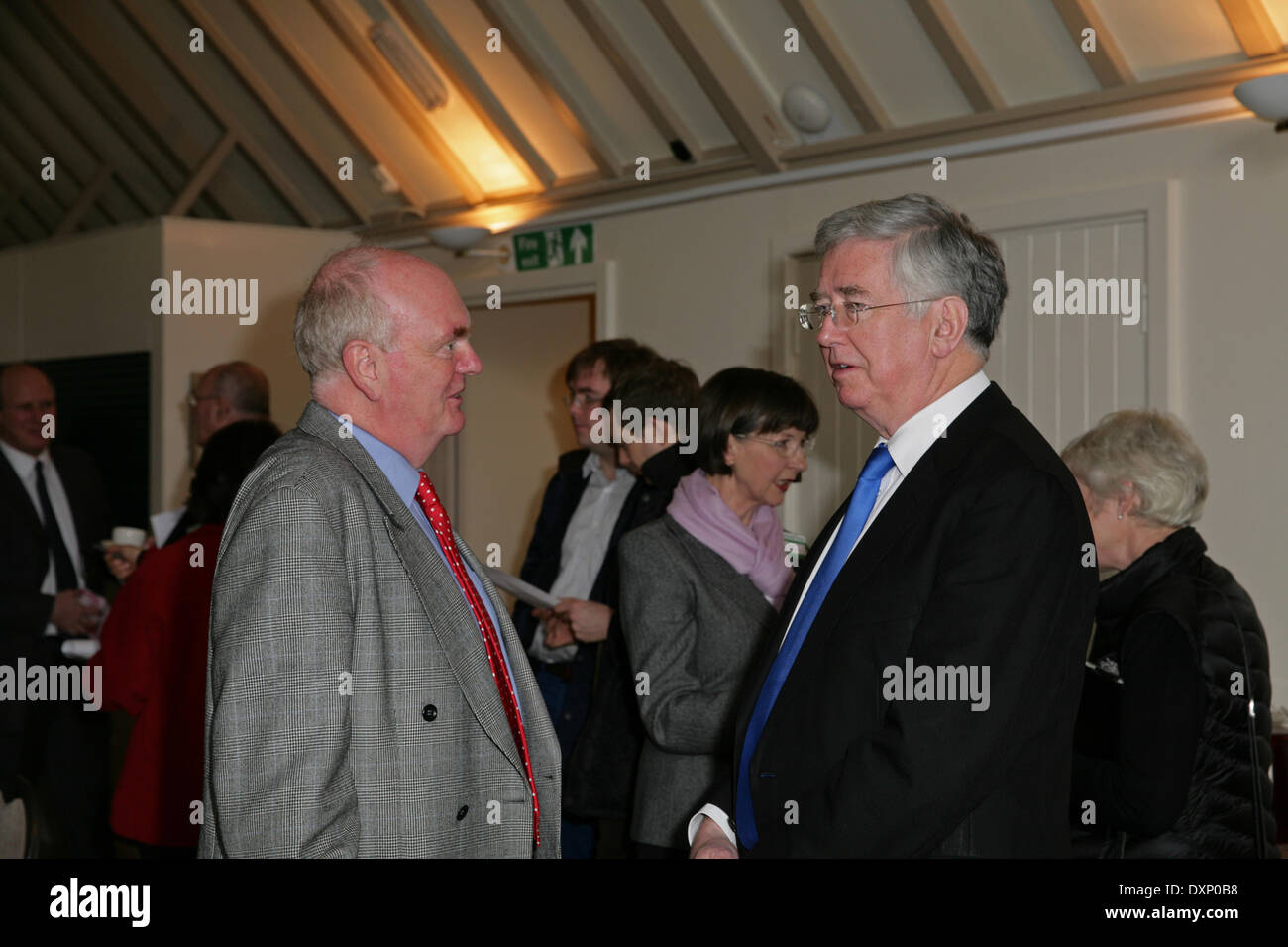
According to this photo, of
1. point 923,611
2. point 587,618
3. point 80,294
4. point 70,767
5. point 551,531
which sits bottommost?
point 70,767

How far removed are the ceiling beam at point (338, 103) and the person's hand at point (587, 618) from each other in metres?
3.85

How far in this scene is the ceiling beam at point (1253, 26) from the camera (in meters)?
3.67

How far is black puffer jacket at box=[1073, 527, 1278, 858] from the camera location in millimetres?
2223

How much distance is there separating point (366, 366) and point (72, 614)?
277 cm

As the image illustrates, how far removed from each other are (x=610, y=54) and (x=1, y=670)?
10.3 ft

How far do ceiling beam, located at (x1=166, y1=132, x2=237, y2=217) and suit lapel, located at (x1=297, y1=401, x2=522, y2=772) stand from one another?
217 inches

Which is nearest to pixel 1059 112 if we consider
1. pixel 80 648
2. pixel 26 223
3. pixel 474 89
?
pixel 474 89

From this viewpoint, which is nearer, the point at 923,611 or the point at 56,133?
the point at 923,611

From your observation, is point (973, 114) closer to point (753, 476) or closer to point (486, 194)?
point (753, 476)

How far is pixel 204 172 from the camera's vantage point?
22.8ft

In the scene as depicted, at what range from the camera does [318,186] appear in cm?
713

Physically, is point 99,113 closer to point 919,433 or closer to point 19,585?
point 19,585
